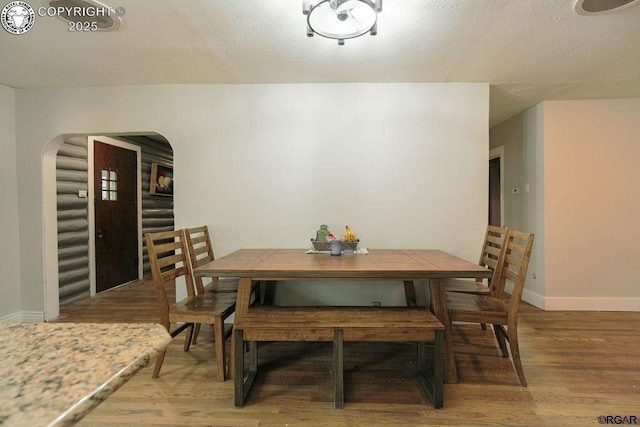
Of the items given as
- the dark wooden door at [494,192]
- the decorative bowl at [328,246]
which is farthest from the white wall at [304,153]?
the dark wooden door at [494,192]

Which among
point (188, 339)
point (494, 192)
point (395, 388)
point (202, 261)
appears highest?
point (494, 192)

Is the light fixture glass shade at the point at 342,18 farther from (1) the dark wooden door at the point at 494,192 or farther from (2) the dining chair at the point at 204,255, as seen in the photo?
(1) the dark wooden door at the point at 494,192

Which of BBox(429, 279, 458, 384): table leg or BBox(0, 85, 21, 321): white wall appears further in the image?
BBox(0, 85, 21, 321): white wall

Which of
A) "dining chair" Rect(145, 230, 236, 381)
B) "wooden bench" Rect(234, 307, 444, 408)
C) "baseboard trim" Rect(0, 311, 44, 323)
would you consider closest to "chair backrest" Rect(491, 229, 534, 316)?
"wooden bench" Rect(234, 307, 444, 408)

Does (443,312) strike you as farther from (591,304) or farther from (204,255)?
(591,304)

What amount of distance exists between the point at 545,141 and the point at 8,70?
16.3ft

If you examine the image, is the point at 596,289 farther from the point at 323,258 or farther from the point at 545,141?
the point at 323,258

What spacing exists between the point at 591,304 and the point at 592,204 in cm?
104

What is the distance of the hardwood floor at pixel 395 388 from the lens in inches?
62.4

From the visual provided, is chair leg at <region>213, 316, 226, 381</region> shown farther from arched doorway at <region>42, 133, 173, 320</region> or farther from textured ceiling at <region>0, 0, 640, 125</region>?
arched doorway at <region>42, 133, 173, 320</region>

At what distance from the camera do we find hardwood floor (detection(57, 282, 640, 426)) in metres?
1.59

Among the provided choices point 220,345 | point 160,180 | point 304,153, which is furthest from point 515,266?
point 160,180

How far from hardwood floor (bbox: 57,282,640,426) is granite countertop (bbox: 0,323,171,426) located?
1.17 metres

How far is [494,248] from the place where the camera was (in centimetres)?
237
